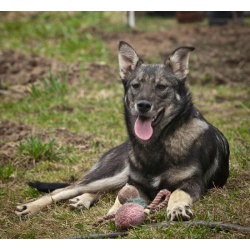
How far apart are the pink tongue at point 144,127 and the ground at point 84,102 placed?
2.97 feet

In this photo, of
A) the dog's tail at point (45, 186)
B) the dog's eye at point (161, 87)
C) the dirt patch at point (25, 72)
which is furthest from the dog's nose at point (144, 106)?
the dirt patch at point (25, 72)

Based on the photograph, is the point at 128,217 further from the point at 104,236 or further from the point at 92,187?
the point at 92,187

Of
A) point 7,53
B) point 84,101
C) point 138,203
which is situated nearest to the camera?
point 138,203

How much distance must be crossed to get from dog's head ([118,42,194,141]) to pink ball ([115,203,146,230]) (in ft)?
3.21

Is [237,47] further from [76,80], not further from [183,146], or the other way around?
[183,146]

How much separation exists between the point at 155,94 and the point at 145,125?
13.9 inches

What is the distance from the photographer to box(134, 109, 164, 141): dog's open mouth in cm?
670

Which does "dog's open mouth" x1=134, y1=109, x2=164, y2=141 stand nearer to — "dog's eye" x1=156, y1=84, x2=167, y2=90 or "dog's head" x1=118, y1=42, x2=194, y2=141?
"dog's head" x1=118, y1=42, x2=194, y2=141

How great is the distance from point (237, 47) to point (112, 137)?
6954 mm

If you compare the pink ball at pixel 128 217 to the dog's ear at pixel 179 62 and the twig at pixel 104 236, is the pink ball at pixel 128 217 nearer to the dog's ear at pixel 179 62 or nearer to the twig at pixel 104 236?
the twig at pixel 104 236

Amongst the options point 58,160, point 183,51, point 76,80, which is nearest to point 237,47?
point 76,80

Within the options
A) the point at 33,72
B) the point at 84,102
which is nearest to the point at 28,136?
the point at 84,102

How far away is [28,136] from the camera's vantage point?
32.1ft

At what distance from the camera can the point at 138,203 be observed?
245 inches
